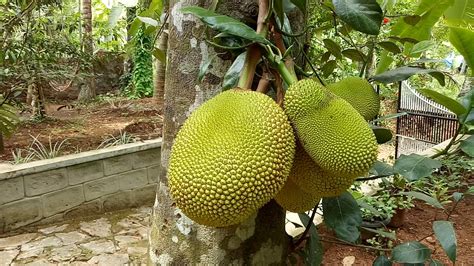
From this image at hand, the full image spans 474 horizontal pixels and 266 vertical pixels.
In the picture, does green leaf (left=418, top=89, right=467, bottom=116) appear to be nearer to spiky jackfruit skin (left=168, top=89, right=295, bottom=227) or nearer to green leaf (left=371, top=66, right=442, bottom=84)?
green leaf (left=371, top=66, right=442, bottom=84)

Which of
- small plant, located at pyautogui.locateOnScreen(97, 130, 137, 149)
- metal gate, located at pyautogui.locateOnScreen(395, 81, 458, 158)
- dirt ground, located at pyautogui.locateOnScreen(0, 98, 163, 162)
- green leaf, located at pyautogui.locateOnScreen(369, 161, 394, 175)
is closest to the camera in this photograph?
green leaf, located at pyautogui.locateOnScreen(369, 161, 394, 175)

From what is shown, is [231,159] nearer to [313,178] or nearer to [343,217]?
[313,178]

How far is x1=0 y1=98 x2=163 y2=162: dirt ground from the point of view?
128 inches

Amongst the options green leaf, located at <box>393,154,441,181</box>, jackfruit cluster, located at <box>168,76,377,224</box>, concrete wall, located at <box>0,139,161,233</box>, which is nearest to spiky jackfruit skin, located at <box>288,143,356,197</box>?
jackfruit cluster, located at <box>168,76,377,224</box>

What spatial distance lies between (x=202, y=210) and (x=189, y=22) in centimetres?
40

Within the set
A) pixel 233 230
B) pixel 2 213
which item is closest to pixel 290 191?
pixel 233 230

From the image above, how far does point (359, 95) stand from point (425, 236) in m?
1.19

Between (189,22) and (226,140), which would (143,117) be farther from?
(226,140)

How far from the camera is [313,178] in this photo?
1.83 feet

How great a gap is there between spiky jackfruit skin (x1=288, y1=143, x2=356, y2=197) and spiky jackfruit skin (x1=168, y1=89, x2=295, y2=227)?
2.0 inches

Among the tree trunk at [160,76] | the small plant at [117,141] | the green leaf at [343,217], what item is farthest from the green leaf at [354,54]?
the tree trunk at [160,76]

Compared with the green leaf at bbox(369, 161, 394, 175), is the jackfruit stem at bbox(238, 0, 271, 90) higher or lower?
higher

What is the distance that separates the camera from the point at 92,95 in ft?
18.2

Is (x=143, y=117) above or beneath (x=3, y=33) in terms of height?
beneath
